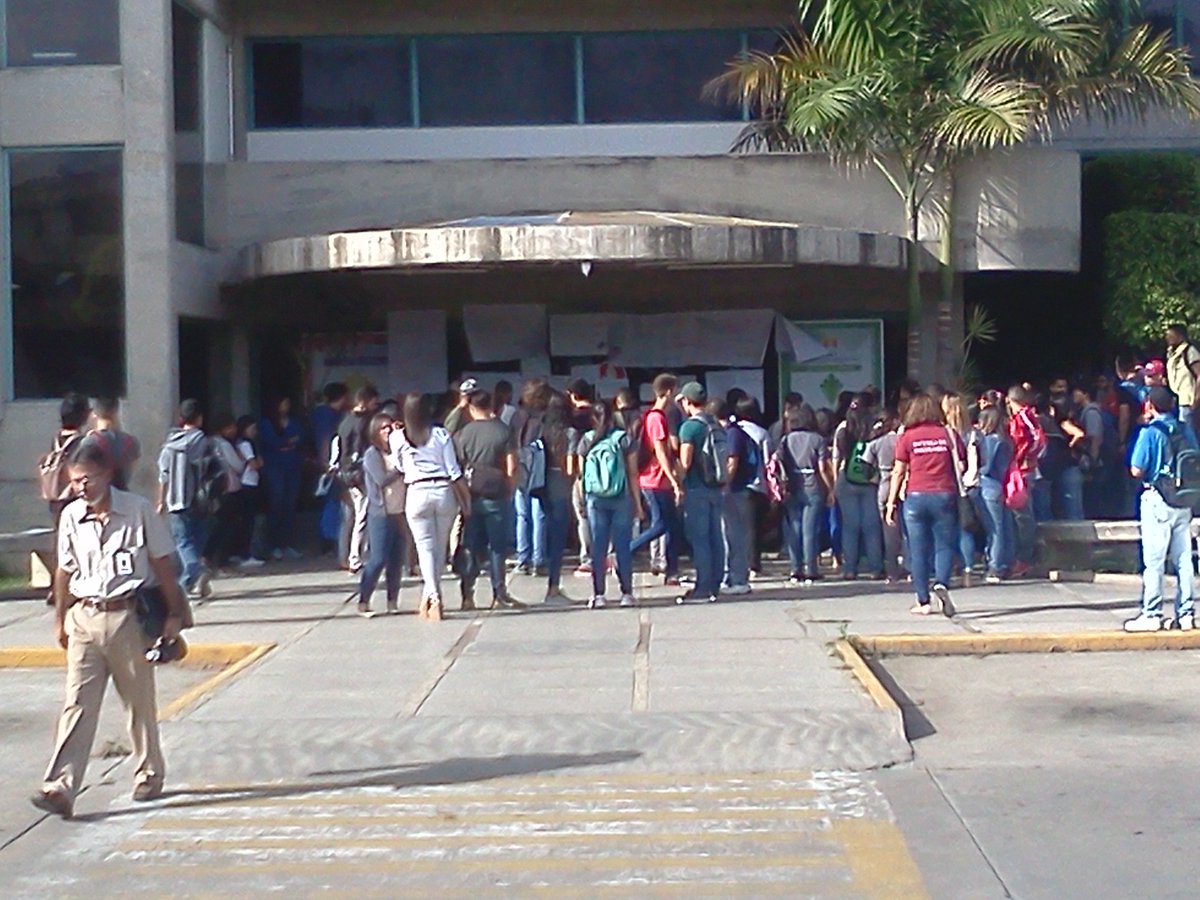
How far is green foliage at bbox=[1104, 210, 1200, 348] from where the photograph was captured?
18.5 m

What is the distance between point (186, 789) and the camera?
8.44 meters

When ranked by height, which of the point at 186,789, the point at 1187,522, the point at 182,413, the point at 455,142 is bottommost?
the point at 186,789

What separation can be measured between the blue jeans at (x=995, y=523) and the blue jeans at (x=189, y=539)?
6.58 meters

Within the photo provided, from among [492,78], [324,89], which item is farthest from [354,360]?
[492,78]

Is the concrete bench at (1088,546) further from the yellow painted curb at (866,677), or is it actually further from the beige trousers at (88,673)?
the beige trousers at (88,673)

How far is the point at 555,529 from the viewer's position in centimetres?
1401

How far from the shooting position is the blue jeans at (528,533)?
15961 mm

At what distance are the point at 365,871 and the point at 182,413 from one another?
7698 millimetres

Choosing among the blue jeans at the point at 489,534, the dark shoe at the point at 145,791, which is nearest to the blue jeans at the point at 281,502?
the blue jeans at the point at 489,534

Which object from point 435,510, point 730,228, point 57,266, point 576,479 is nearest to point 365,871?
point 435,510

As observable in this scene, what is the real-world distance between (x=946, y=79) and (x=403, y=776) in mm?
11241

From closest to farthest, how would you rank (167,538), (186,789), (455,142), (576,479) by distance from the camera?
1. (167,538)
2. (186,789)
3. (576,479)
4. (455,142)

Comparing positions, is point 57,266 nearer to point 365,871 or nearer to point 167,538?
point 167,538

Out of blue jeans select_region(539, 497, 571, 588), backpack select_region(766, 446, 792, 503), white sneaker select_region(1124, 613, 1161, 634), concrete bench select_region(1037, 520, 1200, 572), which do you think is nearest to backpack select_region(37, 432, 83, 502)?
blue jeans select_region(539, 497, 571, 588)
